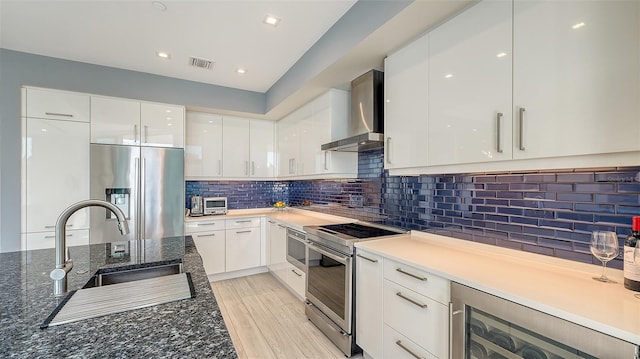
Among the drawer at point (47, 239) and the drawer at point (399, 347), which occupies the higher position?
the drawer at point (47, 239)

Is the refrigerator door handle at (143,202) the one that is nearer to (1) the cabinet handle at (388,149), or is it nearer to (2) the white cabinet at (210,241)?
(2) the white cabinet at (210,241)

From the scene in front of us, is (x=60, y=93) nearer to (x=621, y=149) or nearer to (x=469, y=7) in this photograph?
(x=469, y=7)

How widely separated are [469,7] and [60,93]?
3.80 m

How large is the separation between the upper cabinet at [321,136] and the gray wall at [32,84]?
1581mm

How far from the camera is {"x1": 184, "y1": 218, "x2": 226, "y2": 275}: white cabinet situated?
136 inches

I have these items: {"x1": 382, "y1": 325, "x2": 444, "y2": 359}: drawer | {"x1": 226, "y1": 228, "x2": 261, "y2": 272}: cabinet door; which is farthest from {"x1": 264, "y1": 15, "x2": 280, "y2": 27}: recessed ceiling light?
{"x1": 226, "y1": 228, "x2": 261, "y2": 272}: cabinet door

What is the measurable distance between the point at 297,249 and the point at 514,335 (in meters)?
2.06

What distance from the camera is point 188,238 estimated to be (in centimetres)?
196

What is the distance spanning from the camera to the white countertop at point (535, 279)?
916 millimetres

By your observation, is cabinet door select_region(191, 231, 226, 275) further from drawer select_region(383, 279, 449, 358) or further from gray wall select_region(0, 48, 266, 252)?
drawer select_region(383, 279, 449, 358)

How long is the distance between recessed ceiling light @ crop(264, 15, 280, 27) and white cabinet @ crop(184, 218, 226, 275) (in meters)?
2.50

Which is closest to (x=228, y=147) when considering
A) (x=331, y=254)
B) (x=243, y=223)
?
(x=243, y=223)

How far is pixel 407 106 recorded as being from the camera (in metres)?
1.91

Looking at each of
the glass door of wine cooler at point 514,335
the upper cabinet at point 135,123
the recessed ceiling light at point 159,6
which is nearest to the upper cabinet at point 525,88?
the glass door of wine cooler at point 514,335
